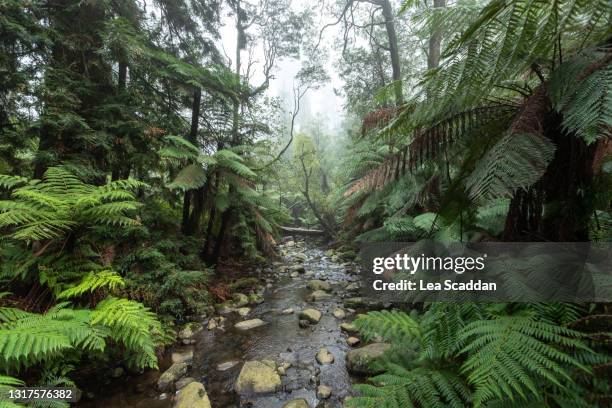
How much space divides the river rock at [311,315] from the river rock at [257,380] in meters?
1.08

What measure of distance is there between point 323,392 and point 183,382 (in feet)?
4.21

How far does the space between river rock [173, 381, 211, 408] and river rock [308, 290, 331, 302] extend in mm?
2247

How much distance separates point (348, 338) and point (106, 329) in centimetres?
Answer: 239

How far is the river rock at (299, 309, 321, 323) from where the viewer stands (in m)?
3.58

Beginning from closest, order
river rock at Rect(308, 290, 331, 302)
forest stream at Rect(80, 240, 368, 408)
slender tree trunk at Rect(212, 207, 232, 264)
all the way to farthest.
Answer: forest stream at Rect(80, 240, 368, 408), river rock at Rect(308, 290, 331, 302), slender tree trunk at Rect(212, 207, 232, 264)

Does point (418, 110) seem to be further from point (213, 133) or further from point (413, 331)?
point (213, 133)

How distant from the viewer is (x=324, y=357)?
2789 millimetres

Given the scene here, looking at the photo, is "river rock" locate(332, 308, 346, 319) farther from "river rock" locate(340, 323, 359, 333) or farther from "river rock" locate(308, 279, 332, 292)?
"river rock" locate(308, 279, 332, 292)

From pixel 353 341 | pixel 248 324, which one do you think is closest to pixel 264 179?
pixel 248 324

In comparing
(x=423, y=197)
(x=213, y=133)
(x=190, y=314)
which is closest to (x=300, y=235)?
(x=213, y=133)

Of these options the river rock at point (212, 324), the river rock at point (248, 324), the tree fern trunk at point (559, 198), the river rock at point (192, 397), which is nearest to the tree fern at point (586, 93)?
the tree fern trunk at point (559, 198)

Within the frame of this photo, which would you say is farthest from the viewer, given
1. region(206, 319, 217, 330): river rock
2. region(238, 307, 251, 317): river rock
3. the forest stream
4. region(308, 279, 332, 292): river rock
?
region(308, 279, 332, 292): river rock

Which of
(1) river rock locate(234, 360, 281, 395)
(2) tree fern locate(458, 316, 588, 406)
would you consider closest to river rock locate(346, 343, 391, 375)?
(1) river rock locate(234, 360, 281, 395)

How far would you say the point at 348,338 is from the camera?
314cm
